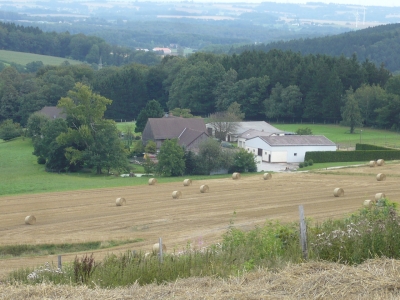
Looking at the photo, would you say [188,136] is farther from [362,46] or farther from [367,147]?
[362,46]

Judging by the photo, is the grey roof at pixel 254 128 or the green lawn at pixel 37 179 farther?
the grey roof at pixel 254 128

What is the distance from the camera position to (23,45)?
155 m

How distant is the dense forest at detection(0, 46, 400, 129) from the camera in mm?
68562

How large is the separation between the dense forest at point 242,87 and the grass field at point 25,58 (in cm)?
4392

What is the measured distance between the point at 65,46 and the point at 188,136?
351 feet

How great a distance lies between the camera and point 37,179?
1556 inches

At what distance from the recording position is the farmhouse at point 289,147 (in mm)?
47375

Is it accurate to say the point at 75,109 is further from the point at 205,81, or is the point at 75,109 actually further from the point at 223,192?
the point at 205,81

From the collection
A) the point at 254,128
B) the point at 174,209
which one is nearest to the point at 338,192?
the point at 174,209

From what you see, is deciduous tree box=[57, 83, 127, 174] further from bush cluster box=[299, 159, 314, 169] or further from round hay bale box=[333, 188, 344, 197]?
round hay bale box=[333, 188, 344, 197]

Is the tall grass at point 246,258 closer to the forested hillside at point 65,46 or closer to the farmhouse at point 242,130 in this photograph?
the farmhouse at point 242,130

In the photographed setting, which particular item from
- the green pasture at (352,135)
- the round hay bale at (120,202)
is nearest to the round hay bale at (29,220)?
the round hay bale at (120,202)

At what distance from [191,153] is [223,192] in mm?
15050

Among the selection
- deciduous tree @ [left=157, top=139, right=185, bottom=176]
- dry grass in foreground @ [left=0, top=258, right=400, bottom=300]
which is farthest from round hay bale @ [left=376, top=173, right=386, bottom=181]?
dry grass in foreground @ [left=0, top=258, right=400, bottom=300]
